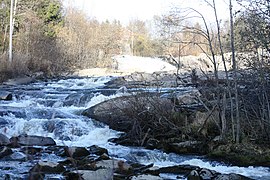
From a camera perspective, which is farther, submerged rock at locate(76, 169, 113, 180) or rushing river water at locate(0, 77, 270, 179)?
rushing river water at locate(0, 77, 270, 179)

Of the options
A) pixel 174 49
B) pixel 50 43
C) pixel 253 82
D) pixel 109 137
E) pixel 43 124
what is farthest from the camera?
pixel 50 43

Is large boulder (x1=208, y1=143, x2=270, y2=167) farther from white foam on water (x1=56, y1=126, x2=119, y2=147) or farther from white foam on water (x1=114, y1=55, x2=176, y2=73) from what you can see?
white foam on water (x1=114, y1=55, x2=176, y2=73)

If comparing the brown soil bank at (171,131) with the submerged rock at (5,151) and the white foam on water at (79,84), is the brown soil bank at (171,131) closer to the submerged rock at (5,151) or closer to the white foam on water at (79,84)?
the submerged rock at (5,151)

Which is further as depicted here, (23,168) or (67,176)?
(23,168)

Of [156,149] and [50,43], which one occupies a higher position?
[50,43]

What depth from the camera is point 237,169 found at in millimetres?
7469

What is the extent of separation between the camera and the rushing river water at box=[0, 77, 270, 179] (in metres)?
7.62

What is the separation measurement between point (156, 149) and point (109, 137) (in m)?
1.95

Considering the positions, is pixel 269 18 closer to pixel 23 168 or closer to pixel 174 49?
pixel 174 49

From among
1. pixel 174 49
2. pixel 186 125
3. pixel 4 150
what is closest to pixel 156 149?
pixel 186 125

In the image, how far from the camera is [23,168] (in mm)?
7277

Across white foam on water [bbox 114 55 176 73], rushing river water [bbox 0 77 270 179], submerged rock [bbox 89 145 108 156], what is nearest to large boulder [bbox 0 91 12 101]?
rushing river water [bbox 0 77 270 179]

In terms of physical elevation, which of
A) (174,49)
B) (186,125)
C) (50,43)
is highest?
(50,43)

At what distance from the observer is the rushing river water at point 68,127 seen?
7.62m
